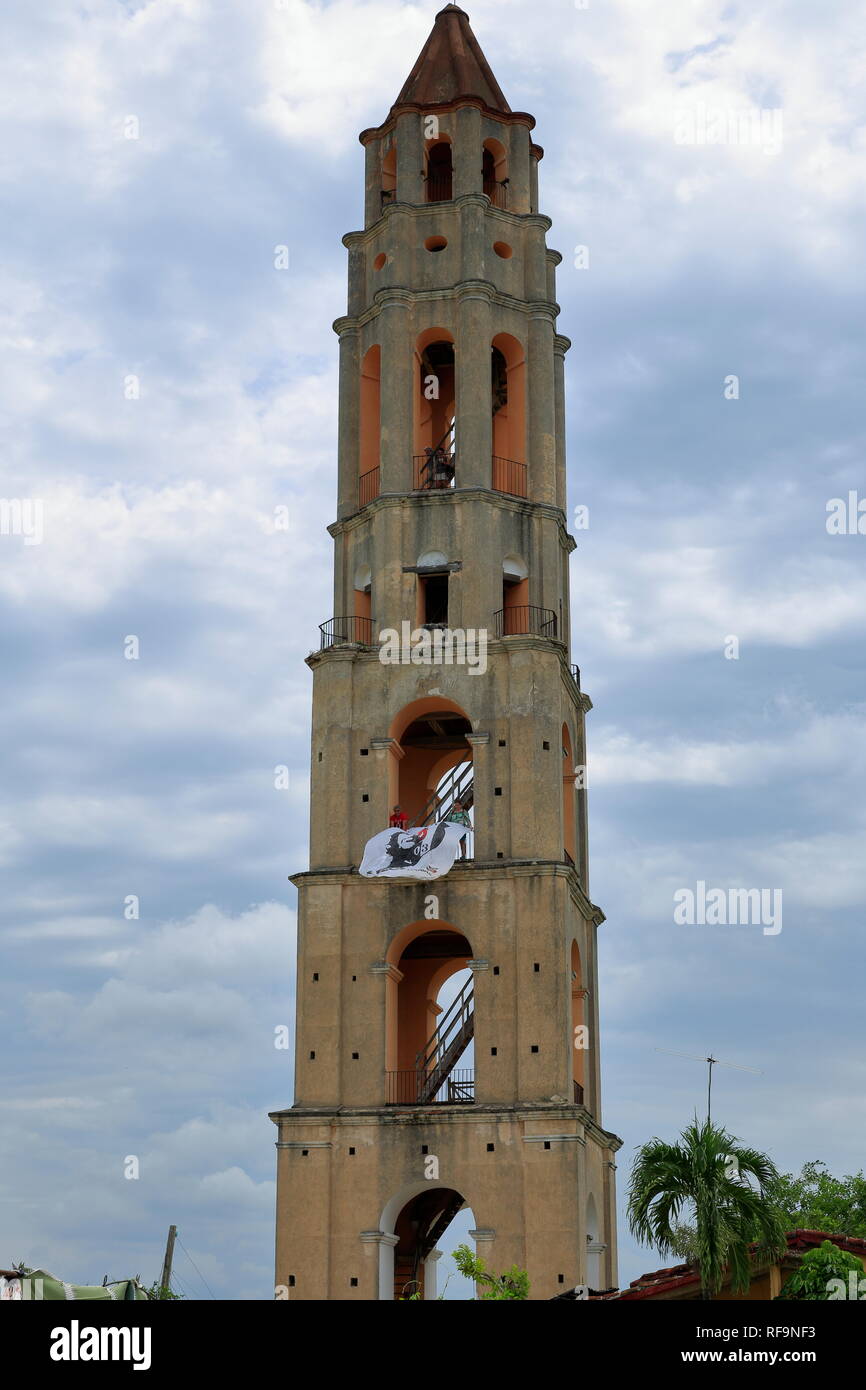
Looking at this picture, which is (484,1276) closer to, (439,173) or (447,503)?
(447,503)

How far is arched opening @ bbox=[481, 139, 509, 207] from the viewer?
69.0 m

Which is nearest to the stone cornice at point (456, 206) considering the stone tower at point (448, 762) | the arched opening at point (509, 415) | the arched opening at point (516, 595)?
the stone tower at point (448, 762)

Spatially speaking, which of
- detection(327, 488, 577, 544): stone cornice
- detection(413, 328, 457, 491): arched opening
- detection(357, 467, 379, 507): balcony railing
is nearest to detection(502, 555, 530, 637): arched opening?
detection(327, 488, 577, 544): stone cornice

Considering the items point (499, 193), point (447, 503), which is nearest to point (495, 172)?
point (499, 193)

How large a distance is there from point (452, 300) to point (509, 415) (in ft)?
14.3

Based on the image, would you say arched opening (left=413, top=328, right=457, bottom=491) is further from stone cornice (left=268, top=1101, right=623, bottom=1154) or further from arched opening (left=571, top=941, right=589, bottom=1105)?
stone cornice (left=268, top=1101, right=623, bottom=1154)

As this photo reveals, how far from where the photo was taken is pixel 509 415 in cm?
6656

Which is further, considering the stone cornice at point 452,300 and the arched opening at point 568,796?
the stone cornice at point 452,300

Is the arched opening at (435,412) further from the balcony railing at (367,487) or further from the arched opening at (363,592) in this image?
the arched opening at (363,592)

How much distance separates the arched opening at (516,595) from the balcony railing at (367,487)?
5281 millimetres

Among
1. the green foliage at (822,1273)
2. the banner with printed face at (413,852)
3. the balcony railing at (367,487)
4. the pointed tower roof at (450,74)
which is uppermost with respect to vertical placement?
the pointed tower roof at (450,74)

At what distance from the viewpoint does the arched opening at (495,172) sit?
69.0 m
